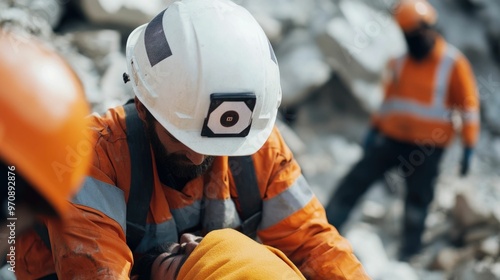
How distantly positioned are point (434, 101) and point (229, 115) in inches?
136

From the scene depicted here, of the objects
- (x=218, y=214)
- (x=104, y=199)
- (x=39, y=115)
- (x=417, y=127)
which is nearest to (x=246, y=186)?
(x=218, y=214)

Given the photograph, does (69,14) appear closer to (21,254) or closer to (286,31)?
(286,31)

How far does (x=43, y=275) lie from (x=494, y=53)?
22.2ft

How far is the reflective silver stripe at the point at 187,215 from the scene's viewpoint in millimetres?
2951

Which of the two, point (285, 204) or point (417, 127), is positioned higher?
point (285, 204)

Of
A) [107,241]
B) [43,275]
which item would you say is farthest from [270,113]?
[43,275]

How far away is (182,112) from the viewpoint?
9.03ft

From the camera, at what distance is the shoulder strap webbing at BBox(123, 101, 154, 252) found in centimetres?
276

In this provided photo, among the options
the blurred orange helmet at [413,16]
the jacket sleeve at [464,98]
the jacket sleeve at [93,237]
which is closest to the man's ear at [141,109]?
the jacket sleeve at [93,237]

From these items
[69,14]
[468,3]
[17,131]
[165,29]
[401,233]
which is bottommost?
[401,233]

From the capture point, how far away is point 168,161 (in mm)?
2893

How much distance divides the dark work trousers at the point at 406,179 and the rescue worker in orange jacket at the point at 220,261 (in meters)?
3.32

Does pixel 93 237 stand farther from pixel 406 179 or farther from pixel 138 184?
pixel 406 179

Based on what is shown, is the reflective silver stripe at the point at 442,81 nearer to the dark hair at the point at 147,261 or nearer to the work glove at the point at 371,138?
the work glove at the point at 371,138
